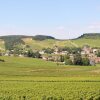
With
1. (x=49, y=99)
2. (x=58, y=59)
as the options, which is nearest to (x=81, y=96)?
(x=49, y=99)

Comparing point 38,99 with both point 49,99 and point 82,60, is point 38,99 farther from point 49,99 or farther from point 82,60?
point 82,60

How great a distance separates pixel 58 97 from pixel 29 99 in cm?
380

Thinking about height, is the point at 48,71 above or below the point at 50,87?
below

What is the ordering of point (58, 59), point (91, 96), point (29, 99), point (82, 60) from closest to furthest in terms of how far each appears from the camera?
point (29, 99) → point (91, 96) → point (82, 60) → point (58, 59)

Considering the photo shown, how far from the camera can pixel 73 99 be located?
42.4m

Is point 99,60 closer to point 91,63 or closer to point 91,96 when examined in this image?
point 91,63

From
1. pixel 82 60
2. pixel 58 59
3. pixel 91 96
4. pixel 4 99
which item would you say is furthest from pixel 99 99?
pixel 58 59

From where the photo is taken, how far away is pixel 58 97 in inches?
1715

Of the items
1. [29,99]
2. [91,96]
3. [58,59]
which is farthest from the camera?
[58,59]

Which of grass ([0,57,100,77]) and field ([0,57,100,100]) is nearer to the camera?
field ([0,57,100,100])

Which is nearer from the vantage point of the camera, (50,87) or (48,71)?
(50,87)

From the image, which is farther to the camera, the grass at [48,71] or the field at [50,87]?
the grass at [48,71]

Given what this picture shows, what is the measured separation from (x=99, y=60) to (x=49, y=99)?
15368 cm

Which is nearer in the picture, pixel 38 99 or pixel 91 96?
pixel 38 99
